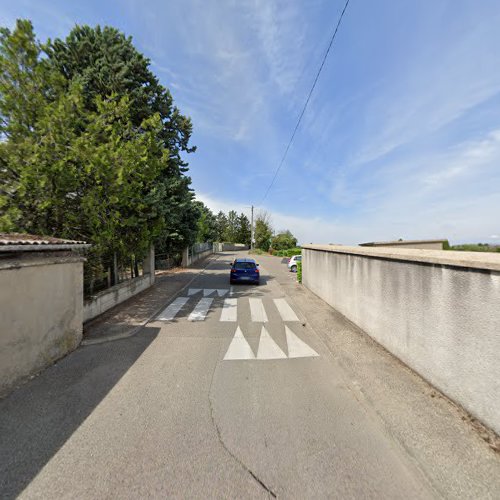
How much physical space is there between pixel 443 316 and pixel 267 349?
10.9 feet

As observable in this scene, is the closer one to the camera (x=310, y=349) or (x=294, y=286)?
(x=310, y=349)

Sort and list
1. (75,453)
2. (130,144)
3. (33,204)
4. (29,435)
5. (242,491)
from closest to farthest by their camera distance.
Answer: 1. (242,491)
2. (75,453)
3. (29,435)
4. (33,204)
5. (130,144)

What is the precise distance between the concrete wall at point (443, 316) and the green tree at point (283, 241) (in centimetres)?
3824

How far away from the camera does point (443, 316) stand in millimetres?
3664

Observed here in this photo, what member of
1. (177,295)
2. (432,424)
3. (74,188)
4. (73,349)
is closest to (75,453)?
(73,349)

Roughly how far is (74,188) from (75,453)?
6.20 metres

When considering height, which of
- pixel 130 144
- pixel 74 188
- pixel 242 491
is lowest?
pixel 242 491

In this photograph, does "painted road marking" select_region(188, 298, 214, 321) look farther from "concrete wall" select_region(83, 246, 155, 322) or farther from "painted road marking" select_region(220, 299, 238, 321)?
"concrete wall" select_region(83, 246, 155, 322)

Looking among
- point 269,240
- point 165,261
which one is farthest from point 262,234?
point 165,261

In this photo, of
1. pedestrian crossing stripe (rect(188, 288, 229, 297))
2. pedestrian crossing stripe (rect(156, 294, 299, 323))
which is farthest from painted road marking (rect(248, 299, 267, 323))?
pedestrian crossing stripe (rect(188, 288, 229, 297))

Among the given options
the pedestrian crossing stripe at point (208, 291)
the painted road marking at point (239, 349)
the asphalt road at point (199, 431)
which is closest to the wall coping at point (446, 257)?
the asphalt road at point (199, 431)

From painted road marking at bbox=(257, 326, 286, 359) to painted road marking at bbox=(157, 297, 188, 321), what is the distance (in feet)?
10.1

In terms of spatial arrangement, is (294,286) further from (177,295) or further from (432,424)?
(432,424)

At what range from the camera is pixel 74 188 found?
21.6 feet
